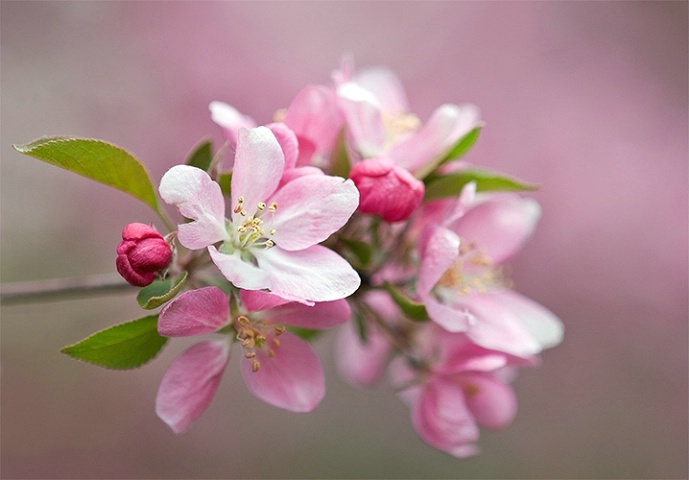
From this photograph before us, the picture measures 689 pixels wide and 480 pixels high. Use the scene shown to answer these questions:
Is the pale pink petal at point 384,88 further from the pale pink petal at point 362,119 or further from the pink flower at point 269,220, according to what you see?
the pink flower at point 269,220

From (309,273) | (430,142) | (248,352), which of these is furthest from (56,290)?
(430,142)

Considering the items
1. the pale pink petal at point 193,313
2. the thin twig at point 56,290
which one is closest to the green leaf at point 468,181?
the pale pink petal at point 193,313

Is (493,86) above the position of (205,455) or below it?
above

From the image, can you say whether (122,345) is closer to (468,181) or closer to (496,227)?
(468,181)

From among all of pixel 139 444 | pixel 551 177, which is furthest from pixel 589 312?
pixel 139 444

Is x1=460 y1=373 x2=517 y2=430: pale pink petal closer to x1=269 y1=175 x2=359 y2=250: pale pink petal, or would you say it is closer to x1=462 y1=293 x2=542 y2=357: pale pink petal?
x1=462 y1=293 x2=542 y2=357: pale pink petal

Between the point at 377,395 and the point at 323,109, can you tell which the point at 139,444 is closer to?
the point at 377,395

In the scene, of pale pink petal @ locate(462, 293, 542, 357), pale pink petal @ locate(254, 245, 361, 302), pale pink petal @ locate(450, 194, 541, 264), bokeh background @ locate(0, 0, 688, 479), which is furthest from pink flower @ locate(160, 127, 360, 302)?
bokeh background @ locate(0, 0, 688, 479)
